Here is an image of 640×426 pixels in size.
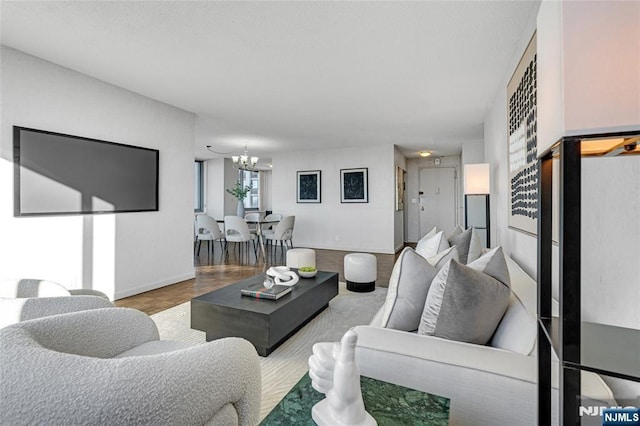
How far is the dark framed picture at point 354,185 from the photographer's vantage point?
695 centimetres

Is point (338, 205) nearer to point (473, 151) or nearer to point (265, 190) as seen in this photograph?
point (473, 151)

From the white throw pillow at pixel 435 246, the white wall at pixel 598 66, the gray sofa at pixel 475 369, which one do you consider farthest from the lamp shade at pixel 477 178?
the white wall at pixel 598 66

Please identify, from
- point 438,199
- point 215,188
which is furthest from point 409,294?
point 215,188

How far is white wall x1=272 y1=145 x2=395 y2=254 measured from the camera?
22.3ft

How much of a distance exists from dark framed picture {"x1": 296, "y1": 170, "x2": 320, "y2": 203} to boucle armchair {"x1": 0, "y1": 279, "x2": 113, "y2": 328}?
5.95 metres

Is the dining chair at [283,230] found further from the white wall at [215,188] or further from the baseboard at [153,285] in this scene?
the white wall at [215,188]

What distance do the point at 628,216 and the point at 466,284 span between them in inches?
21.1

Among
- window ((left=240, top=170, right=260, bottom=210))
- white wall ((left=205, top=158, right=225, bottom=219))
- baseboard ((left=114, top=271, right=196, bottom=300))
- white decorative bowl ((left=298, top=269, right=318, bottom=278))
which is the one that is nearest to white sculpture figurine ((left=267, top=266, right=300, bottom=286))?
white decorative bowl ((left=298, top=269, right=318, bottom=278))

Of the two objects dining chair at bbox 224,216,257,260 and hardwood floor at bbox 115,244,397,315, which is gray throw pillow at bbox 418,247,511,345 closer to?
hardwood floor at bbox 115,244,397,315

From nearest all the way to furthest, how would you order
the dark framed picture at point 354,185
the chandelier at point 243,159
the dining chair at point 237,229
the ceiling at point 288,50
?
the ceiling at point 288,50, the dining chair at point 237,229, the chandelier at point 243,159, the dark framed picture at point 354,185

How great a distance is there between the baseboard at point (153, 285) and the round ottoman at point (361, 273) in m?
2.28

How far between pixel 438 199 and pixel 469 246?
626cm

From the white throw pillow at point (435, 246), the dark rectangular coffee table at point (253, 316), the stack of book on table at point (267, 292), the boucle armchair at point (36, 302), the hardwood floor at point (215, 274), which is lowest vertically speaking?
the hardwood floor at point (215, 274)

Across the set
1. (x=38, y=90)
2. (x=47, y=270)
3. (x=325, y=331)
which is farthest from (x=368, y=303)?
(x=38, y=90)
